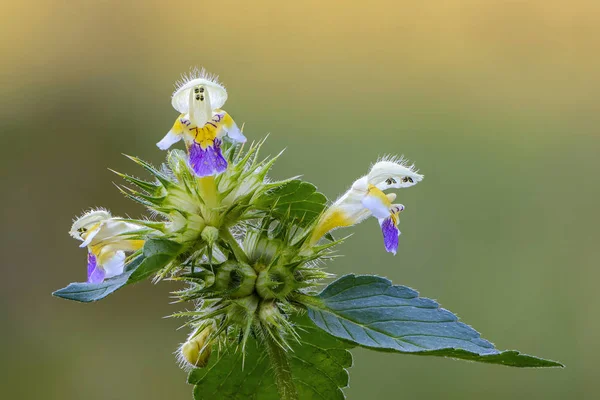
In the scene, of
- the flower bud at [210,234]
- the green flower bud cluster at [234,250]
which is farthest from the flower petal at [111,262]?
the flower bud at [210,234]

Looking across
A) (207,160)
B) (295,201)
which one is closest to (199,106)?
(207,160)

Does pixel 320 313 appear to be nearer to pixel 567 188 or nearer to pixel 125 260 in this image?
pixel 125 260

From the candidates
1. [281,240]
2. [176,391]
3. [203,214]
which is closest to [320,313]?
[281,240]

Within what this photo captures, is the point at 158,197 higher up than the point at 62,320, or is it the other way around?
the point at 62,320

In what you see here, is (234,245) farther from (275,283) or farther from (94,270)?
(94,270)

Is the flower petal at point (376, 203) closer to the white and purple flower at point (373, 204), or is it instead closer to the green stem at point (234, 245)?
the white and purple flower at point (373, 204)

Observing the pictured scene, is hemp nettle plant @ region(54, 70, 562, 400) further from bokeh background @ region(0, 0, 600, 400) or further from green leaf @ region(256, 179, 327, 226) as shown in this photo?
bokeh background @ region(0, 0, 600, 400)

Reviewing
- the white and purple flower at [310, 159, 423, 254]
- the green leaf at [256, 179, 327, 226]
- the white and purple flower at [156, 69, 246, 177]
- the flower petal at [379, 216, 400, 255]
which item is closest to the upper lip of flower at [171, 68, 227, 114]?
the white and purple flower at [156, 69, 246, 177]
